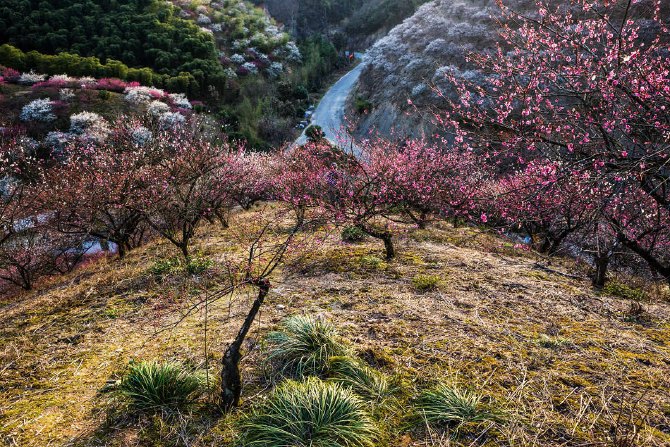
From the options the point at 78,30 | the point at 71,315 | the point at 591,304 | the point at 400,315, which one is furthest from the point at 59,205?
the point at 78,30

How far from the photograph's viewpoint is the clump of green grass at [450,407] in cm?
279

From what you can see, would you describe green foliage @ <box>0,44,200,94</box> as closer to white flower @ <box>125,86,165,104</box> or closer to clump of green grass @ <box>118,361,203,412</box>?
white flower @ <box>125,86,165,104</box>

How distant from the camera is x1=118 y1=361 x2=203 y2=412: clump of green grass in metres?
3.09

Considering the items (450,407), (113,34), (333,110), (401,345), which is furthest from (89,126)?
(450,407)

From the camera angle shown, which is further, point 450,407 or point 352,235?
point 352,235

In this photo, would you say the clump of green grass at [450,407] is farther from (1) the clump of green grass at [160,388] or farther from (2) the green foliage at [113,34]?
(2) the green foliage at [113,34]

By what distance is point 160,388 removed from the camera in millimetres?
3146

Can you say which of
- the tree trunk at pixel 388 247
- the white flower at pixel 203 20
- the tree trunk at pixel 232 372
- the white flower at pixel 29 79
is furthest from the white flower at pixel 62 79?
the tree trunk at pixel 232 372

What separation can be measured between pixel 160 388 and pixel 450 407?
2.46 metres

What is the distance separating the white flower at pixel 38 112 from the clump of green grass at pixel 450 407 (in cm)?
2829

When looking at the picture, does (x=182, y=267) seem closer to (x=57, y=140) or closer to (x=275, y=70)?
(x=57, y=140)

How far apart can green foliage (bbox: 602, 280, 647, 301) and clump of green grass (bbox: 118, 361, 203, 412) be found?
5.82 meters

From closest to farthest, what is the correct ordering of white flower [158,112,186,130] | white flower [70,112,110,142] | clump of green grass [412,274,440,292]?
clump of green grass [412,274,440,292]
white flower [70,112,110,142]
white flower [158,112,186,130]

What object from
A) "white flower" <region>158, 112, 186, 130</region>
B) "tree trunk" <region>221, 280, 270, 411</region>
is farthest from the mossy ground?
"white flower" <region>158, 112, 186, 130</region>
